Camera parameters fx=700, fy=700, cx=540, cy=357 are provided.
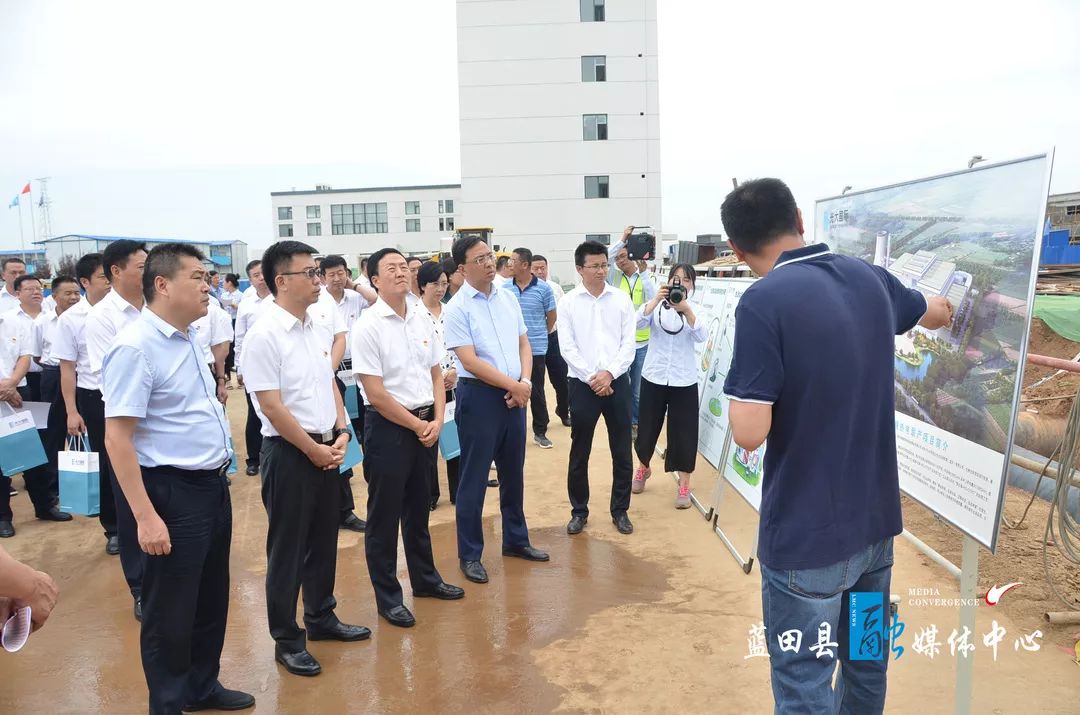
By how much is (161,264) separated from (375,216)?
→ 1930 inches

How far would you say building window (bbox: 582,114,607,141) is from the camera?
31.9m

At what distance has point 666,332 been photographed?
5059mm

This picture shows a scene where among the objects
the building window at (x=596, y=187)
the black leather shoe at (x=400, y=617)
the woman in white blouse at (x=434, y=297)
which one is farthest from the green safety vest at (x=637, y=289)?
the building window at (x=596, y=187)

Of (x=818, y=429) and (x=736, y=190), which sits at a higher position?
(x=736, y=190)

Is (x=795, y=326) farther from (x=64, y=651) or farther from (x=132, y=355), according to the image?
(x=64, y=651)

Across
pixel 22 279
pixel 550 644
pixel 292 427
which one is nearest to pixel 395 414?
pixel 292 427

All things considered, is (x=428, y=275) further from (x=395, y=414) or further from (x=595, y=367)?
(x=395, y=414)

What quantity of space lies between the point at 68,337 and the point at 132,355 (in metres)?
2.80

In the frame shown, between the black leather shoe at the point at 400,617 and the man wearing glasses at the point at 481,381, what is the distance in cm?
60

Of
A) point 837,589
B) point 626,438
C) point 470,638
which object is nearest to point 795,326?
point 837,589

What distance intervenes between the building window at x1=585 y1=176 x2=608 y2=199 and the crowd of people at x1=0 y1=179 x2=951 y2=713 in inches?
1083

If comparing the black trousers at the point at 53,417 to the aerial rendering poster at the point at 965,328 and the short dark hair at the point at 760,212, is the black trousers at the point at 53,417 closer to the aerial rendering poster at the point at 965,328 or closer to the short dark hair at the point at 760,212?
the short dark hair at the point at 760,212

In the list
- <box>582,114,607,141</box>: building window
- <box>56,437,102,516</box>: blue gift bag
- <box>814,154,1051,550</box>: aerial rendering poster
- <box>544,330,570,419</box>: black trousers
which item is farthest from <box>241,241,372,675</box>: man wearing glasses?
<box>582,114,607,141</box>: building window

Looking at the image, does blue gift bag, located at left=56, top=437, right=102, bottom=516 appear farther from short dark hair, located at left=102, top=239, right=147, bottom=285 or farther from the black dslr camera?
the black dslr camera
